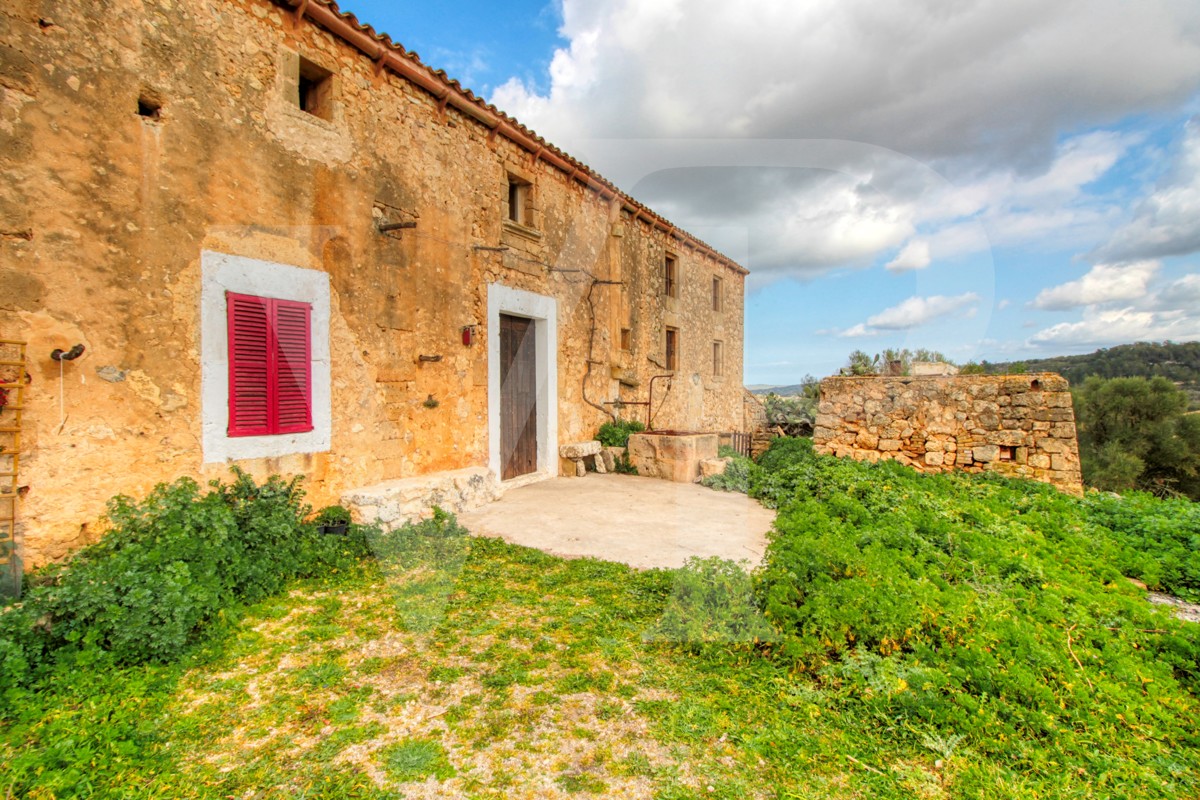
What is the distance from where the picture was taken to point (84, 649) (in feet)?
9.55

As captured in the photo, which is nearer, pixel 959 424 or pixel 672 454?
pixel 959 424

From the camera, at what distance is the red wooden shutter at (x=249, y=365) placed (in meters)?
4.77

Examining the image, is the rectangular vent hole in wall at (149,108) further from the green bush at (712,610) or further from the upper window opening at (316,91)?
the green bush at (712,610)

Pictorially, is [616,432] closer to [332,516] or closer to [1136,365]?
[332,516]

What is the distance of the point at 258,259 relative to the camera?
4945mm

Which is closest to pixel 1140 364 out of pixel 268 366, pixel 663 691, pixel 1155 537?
pixel 1155 537

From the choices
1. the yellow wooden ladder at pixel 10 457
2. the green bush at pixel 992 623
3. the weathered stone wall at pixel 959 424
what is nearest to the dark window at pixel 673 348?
the weathered stone wall at pixel 959 424

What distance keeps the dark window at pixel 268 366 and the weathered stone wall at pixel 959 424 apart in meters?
7.30

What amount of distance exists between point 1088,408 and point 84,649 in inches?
1179

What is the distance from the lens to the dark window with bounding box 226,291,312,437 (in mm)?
4812

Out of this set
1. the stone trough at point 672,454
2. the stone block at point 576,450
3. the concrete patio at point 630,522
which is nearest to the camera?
the concrete patio at point 630,522

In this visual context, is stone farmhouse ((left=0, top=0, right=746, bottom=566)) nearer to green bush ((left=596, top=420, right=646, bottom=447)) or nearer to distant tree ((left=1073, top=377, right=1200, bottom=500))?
green bush ((left=596, top=420, right=646, bottom=447))

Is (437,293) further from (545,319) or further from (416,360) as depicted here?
(545,319)

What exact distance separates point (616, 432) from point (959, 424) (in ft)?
17.9
